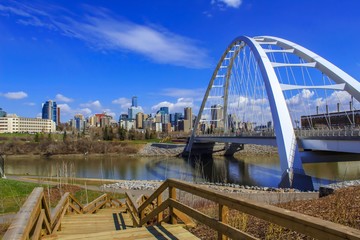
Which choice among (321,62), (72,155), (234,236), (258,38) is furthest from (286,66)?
(72,155)

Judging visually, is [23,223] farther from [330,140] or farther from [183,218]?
[330,140]

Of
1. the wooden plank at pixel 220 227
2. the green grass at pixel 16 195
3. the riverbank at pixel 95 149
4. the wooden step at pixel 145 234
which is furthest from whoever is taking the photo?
the riverbank at pixel 95 149

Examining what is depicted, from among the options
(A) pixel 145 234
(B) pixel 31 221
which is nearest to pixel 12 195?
(A) pixel 145 234

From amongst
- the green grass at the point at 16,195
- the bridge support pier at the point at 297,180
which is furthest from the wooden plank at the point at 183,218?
the bridge support pier at the point at 297,180

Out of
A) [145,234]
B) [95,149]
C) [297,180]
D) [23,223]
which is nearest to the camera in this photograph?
[23,223]

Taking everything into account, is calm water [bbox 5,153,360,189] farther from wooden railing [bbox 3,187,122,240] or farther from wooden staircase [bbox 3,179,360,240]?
wooden railing [bbox 3,187,122,240]

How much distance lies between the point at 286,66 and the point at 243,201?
103 feet

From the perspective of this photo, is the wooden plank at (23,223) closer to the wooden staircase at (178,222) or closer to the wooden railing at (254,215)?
the wooden staircase at (178,222)

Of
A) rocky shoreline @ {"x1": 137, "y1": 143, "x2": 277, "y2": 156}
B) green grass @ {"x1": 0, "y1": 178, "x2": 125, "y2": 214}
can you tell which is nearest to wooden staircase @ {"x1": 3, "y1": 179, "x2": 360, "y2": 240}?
green grass @ {"x1": 0, "y1": 178, "x2": 125, "y2": 214}

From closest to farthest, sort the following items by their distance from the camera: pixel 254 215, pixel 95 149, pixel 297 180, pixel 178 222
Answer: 1. pixel 254 215
2. pixel 178 222
3. pixel 297 180
4. pixel 95 149

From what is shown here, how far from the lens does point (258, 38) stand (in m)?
41.0

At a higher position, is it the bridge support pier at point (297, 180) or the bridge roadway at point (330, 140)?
the bridge roadway at point (330, 140)

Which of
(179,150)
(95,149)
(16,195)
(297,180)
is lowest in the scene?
(179,150)

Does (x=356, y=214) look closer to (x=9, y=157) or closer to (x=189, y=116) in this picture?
(x=9, y=157)
